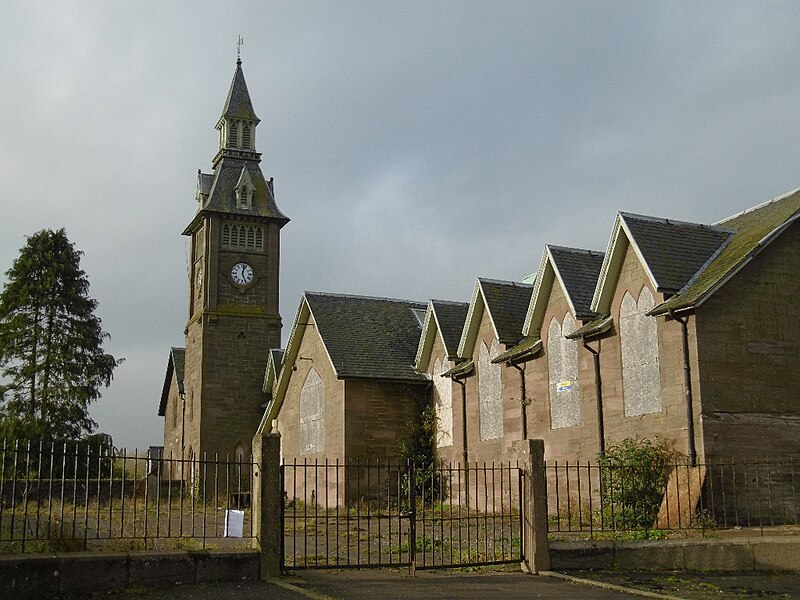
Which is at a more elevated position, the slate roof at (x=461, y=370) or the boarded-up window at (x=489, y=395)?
the slate roof at (x=461, y=370)

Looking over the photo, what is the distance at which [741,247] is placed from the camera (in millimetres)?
21094

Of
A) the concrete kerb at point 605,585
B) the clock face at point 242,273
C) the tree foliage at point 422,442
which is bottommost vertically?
the concrete kerb at point 605,585

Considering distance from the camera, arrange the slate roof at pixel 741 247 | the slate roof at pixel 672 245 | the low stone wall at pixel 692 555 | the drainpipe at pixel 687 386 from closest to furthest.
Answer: the low stone wall at pixel 692 555, the drainpipe at pixel 687 386, the slate roof at pixel 741 247, the slate roof at pixel 672 245

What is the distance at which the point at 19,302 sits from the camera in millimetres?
43812

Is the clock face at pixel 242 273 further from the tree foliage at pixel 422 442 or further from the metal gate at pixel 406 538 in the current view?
the metal gate at pixel 406 538

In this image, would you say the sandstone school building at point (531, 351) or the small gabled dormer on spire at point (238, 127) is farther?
the small gabled dormer on spire at point (238, 127)

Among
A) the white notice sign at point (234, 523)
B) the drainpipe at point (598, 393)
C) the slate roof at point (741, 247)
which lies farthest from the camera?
the drainpipe at point (598, 393)

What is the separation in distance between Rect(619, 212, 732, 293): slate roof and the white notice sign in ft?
35.3

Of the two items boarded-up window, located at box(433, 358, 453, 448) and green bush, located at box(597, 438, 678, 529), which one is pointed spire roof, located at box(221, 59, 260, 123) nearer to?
boarded-up window, located at box(433, 358, 453, 448)

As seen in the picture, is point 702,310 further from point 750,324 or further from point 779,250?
point 779,250

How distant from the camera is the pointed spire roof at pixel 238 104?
157 ft

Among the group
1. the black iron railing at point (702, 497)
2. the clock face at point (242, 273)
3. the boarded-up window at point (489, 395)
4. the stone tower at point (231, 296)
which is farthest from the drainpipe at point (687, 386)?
the clock face at point (242, 273)

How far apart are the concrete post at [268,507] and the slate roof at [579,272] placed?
11.9 metres

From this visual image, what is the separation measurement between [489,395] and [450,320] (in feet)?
13.6
